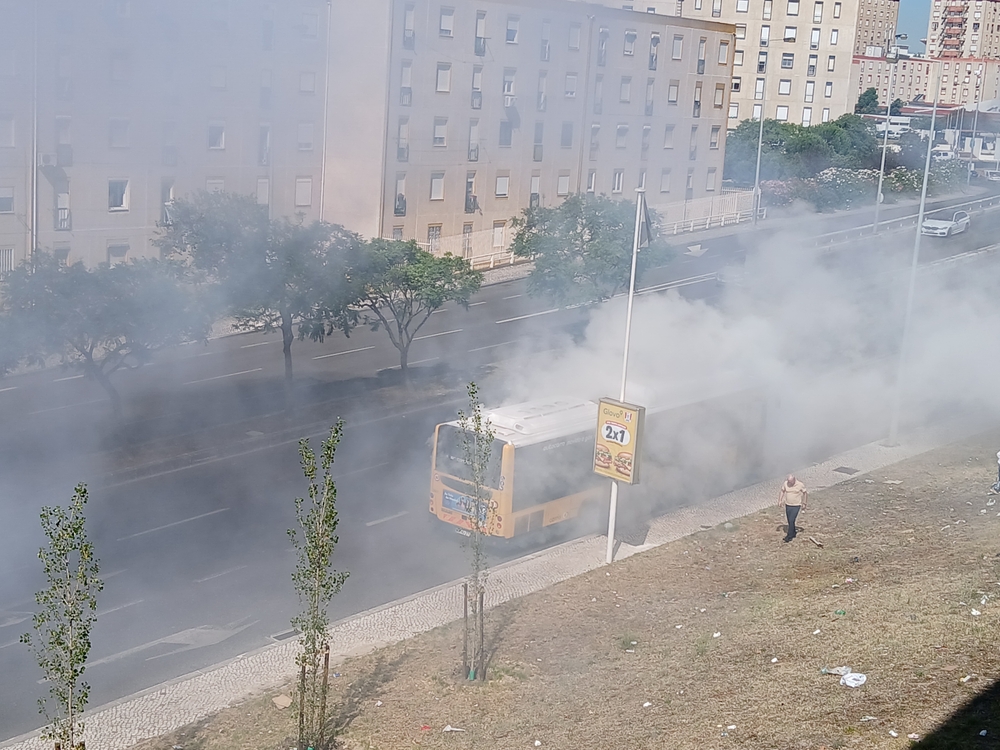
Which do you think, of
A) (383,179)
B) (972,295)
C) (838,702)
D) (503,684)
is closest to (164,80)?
(503,684)

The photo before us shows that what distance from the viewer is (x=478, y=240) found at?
2412 centimetres

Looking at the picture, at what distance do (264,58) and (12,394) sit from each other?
38.8 ft

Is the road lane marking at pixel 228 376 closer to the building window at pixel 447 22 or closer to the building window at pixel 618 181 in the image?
the building window at pixel 618 181

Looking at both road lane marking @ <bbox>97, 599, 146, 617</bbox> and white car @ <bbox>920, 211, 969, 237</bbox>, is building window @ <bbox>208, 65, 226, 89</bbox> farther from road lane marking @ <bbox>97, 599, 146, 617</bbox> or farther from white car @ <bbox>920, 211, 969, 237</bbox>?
white car @ <bbox>920, 211, 969, 237</bbox>

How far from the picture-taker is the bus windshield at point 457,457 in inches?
509

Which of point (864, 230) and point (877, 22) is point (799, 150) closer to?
point (864, 230)

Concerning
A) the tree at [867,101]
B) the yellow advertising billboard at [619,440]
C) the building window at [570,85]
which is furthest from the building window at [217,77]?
the tree at [867,101]

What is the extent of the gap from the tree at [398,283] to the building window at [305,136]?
6.76m

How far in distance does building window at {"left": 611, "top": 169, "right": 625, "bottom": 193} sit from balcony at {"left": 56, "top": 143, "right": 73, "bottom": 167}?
10072 millimetres

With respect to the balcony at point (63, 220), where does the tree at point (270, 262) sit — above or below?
below

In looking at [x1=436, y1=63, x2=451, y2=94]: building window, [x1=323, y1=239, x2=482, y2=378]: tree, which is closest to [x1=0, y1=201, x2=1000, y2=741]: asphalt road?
[x1=323, y1=239, x2=482, y2=378]: tree

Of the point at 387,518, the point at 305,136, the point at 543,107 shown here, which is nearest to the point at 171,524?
the point at 387,518

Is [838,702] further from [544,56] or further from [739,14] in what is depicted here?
[739,14]

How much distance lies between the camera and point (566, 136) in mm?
15273
